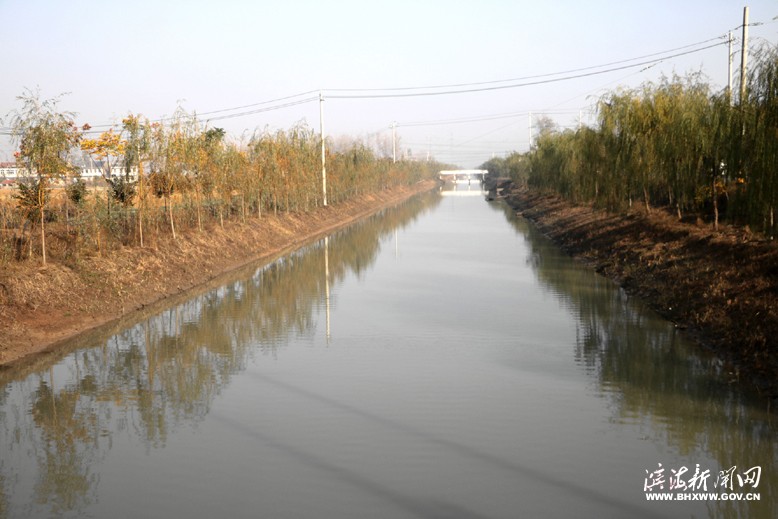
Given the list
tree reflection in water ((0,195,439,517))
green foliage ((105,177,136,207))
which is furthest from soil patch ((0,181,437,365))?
green foliage ((105,177,136,207))

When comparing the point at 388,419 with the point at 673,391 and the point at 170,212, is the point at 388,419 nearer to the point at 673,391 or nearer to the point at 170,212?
the point at 673,391

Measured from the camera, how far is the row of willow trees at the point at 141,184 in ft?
52.1

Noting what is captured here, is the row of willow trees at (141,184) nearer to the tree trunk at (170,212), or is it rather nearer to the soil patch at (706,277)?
the tree trunk at (170,212)

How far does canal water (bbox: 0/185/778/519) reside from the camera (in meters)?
7.06

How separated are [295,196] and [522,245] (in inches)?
451

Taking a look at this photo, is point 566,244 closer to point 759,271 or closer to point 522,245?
point 522,245

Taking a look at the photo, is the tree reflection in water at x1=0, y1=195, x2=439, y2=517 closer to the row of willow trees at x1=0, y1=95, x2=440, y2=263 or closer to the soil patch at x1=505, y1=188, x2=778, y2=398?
the row of willow trees at x1=0, y1=95, x2=440, y2=263

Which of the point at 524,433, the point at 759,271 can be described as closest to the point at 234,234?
the point at 759,271

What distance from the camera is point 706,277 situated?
1485cm

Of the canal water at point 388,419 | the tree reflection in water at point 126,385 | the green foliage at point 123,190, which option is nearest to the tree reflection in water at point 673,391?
the canal water at point 388,419

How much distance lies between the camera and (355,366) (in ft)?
38.9

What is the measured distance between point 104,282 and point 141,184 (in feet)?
14.4

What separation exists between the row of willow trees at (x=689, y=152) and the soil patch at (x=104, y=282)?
1255 centimetres

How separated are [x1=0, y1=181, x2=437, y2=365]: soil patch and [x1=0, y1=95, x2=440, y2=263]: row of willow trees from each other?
0.65 metres
